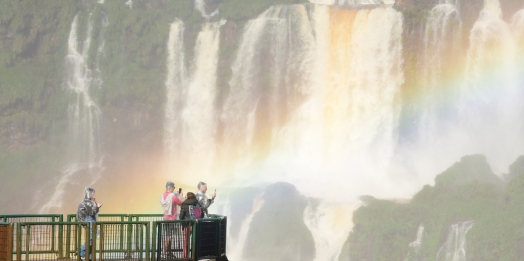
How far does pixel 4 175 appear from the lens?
6450 centimetres

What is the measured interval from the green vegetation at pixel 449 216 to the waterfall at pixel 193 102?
11231mm

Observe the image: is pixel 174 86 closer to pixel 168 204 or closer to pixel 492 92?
pixel 492 92

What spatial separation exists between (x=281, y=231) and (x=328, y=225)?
273cm

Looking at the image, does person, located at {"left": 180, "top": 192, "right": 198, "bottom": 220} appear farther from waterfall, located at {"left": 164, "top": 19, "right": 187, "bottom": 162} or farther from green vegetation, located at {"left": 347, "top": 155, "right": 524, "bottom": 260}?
waterfall, located at {"left": 164, "top": 19, "right": 187, "bottom": 162}

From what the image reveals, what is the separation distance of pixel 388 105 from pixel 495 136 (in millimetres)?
6035

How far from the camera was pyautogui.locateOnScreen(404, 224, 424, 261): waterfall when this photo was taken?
56.7 m

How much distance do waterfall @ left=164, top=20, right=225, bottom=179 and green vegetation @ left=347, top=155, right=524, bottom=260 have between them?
36.8ft

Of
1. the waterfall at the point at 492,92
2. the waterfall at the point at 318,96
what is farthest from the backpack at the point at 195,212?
Result: the waterfall at the point at 492,92

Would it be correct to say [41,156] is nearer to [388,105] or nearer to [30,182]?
[30,182]

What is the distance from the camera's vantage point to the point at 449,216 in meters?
57.4

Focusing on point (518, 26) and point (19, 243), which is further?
point (518, 26)

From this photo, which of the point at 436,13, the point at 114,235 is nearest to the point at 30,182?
the point at 436,13

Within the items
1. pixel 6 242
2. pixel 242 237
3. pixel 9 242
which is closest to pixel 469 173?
pixel 242 237

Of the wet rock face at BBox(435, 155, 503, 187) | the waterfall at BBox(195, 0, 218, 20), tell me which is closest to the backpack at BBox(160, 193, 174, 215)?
the wet rock face at BBox(435, 155, 503, 187)
